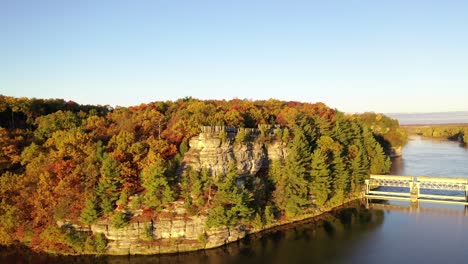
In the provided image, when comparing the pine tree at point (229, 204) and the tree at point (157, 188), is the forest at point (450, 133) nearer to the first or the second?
the pine tree at point (229, 204)

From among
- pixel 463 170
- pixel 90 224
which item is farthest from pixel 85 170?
pixel 463 170

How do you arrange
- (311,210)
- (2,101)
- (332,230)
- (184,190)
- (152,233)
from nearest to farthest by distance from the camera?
(152,233)
(184,190)
(332,230)
(311,210)
(2,101)

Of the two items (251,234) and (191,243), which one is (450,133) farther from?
(191,243)

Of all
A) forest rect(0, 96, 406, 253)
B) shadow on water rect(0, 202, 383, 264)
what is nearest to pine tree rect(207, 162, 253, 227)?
forest rect(0, 96, 406, 253)

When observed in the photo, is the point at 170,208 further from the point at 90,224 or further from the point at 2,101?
the point at 2,101

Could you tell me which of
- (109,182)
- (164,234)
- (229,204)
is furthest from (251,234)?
(109,182)

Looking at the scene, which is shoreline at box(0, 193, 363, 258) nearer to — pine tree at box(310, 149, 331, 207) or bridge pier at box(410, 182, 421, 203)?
pine tree at box(310, 149, 331, 207)
